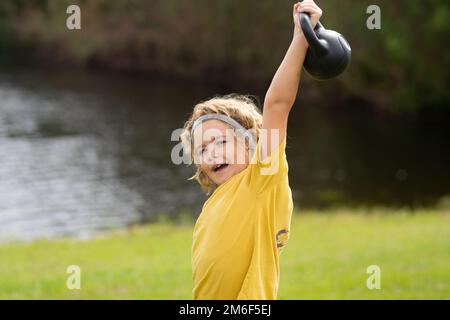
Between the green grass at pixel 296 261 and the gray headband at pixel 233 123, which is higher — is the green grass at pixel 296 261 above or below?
below

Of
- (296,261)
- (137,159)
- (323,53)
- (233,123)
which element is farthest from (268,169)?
(137,159)

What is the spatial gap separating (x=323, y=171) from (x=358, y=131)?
6251 mm

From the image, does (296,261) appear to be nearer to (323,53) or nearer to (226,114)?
(226,114)

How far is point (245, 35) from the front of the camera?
128 feet

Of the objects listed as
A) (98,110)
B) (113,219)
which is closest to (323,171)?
(113,219)

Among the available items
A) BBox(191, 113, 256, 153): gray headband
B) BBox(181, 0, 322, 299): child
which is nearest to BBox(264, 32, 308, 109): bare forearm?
BBox(181, 0, 322, 299): child

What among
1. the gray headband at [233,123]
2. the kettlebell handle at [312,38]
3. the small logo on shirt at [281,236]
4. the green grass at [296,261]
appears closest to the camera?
the kettlebell handle at [312,38]

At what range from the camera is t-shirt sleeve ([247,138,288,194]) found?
3271mm

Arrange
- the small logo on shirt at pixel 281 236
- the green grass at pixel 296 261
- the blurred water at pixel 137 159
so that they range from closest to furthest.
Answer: the small logo on shirt at pixel 281 236
the green grass at pixel 296 261
the blurred water at pixel 137 159

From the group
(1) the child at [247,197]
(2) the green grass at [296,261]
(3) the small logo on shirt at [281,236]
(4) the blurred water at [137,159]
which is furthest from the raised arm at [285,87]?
(4) the blurred water at [137,159]

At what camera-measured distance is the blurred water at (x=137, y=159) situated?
19.9 metres

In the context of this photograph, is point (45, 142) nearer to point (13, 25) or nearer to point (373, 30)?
point (373, 30)

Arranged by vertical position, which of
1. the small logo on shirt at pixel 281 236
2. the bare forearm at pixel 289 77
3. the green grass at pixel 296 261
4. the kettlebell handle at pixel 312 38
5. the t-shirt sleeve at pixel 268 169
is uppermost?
the kettlebell handle at pixel 312 38

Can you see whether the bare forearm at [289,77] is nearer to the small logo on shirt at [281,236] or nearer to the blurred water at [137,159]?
the small logo on shirt at [281,236]
